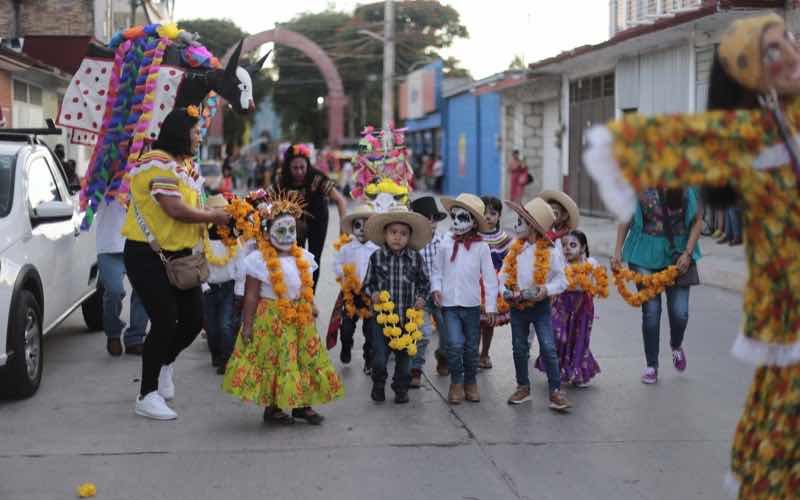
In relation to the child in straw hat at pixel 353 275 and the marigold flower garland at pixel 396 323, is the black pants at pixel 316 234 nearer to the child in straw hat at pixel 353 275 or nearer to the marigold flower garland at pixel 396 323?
the child in straw hat at pixel 353 275

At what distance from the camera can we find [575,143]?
2702 centimetres

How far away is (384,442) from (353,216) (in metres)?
2.60

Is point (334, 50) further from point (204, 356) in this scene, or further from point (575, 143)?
point (204, 356)

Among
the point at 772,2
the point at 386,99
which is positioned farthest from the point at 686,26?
the point at 386,99

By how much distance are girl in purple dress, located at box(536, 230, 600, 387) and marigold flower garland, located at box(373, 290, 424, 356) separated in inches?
43.7

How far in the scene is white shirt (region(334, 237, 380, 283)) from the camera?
838 centimetres

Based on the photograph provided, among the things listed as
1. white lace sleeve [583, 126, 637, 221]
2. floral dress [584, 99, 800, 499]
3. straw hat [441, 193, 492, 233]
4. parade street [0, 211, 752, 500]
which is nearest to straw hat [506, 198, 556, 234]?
straw hat [441, 193, 492, 233]

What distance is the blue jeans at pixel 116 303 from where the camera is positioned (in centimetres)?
892

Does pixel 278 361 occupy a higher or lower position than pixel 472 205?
lower

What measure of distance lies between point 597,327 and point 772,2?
8.23 metres

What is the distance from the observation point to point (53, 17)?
1234 inches

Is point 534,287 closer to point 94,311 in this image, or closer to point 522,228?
point 522,228

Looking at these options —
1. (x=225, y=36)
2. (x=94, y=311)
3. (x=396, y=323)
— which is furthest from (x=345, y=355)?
(x=225, y=36)

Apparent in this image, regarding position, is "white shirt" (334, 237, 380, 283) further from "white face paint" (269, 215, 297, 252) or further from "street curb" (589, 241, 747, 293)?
"street curb" (589, 241, 747, 293)
